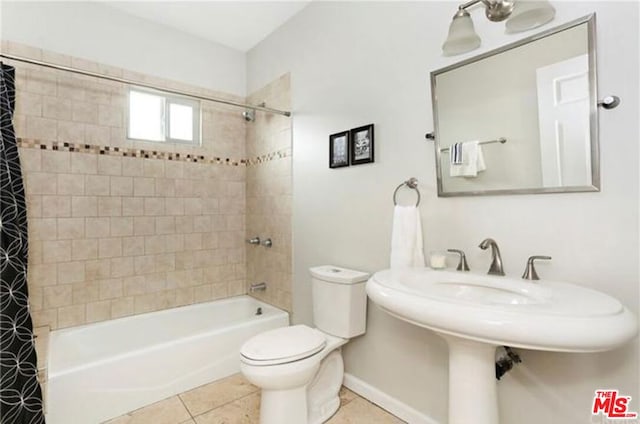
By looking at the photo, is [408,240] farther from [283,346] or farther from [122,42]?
[122,42]

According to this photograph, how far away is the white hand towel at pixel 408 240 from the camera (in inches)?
61.7

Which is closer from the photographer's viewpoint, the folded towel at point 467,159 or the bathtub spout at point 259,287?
the folded towel at point 467,159

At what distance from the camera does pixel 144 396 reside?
183 cm

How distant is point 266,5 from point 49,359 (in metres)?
2.59

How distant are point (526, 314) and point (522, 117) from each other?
815 millimetres

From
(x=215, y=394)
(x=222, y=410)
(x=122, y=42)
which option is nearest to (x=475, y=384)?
(x=222, y=410)

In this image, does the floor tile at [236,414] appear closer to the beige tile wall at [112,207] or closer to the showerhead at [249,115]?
the beige tile wall at [112,207]

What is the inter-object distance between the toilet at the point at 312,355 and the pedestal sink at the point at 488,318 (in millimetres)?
529

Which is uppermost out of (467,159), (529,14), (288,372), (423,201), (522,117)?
(529,14)

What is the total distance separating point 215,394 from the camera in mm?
1940

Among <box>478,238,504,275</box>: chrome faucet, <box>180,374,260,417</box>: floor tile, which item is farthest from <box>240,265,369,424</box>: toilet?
<box>478,238,504,275</box>: chrome faucet

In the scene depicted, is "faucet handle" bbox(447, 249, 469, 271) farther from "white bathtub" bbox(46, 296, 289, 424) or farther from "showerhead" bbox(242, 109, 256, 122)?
"showerhead" bbox(242, 109, 256, 122)

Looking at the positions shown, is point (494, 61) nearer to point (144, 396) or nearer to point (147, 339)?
point (144, 396)
